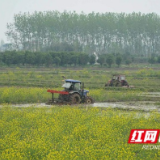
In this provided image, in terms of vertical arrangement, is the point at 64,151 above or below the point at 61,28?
below

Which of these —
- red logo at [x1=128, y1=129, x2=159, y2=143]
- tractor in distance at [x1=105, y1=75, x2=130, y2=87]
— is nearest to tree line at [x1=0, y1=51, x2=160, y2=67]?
tractor in distance at [x1=105, y1=75, x2=130, y2=87]

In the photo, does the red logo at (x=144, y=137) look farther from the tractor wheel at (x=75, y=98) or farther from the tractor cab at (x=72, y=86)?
the tractor cab at (x=72, y=86)

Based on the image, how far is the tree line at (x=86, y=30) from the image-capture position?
96.1 m

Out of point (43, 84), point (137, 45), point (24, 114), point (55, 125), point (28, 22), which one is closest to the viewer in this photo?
point (55, 125)

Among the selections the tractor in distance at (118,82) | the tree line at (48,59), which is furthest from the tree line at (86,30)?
the tractor in distance at (118,82)

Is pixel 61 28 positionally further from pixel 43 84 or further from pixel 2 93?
pixel 2 93

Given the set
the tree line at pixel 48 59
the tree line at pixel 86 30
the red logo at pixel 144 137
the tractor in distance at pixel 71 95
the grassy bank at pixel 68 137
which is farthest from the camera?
the tree line at pixel 86 30

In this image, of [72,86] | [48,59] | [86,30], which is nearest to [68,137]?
[72,86]

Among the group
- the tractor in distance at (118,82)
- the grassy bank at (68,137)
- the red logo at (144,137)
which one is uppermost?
the red logo at (144,137)

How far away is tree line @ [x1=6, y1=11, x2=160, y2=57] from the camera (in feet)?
315

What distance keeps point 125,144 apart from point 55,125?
3083 mm

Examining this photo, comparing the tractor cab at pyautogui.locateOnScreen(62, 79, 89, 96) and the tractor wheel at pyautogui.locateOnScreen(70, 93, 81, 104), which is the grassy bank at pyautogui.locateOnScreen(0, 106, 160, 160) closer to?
the tractor wheel at pyautogui.locateOnScreen(70, 93, 81, 104)

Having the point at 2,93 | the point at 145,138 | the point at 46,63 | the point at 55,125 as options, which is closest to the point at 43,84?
the point at 2,93

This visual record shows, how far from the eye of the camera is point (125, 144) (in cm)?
1008
